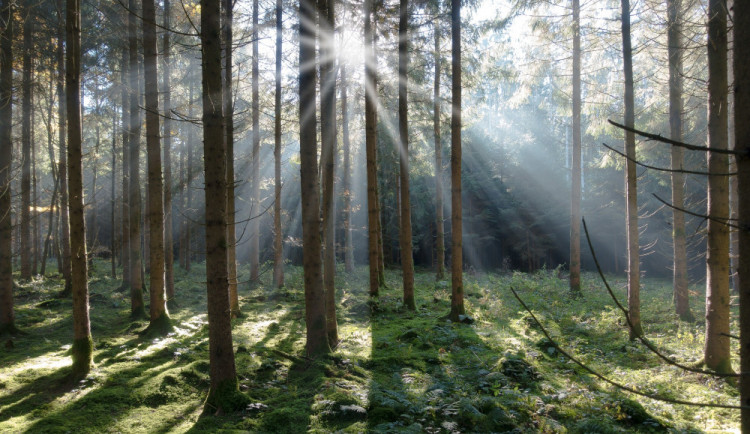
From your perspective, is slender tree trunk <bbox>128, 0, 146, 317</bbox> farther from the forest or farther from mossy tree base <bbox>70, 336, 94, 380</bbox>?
mossy tree base <bbox>70, 336, 94, 380</bbox>

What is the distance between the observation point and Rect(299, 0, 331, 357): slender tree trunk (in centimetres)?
696

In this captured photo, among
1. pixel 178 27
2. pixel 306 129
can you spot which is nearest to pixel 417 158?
pixel 178 27

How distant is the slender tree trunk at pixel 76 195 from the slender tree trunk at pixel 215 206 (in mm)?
2298

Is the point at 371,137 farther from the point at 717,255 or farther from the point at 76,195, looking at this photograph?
the point at 717,255

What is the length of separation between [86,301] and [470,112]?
600 inches

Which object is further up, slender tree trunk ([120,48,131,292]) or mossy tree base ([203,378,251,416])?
slender tree trunk ([120,48,131,292])

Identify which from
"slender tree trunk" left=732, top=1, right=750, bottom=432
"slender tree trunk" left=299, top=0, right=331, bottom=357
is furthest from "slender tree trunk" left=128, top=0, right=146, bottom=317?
"slender tree trunk" left=732, top=1, right=750, bottom=432

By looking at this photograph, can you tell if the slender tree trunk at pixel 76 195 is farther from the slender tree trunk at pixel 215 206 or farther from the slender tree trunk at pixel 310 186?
the slender tree trunk at pixel 310 186

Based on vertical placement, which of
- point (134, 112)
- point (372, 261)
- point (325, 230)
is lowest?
point (372, 261)

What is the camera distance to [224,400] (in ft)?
16.6

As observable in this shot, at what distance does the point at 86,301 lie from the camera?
6.09 meters

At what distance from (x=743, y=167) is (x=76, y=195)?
7.06 metres

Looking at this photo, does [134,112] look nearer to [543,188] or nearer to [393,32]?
[393,32]

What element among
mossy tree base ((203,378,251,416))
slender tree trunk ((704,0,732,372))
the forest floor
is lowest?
the forest floor
